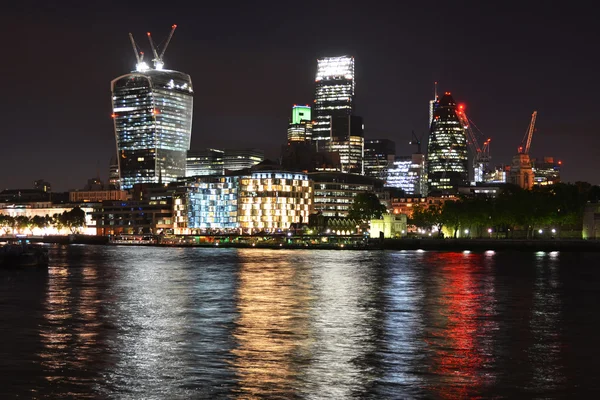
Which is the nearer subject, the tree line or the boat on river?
the boat on river

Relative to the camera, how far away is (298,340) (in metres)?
38.2

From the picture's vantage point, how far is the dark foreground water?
93.2 ft

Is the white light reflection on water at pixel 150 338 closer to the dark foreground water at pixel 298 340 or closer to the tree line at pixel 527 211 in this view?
the dark foreground water at pixel 298 340

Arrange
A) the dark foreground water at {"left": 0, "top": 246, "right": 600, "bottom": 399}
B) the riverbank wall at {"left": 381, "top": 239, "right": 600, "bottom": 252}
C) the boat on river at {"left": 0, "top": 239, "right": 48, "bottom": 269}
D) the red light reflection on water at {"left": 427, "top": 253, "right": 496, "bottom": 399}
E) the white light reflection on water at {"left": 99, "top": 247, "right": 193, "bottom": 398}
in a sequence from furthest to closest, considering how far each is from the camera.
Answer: the riverbank wall at {"left": 381, "top": 239, "right": 600, "bottom": 252}, the boat on river at {"left": 0, "top": 239, "right": 48, "bottom": 269}, the red light reflection on water at {"left": 427, "top": 253, "right": 496, "bottom": 399}, the white light reflection on water at {"left": 99, "top": 247, "right": 193, "bottom": 398}, the dark foreground water at {"left": 0, "top": 246, "right": 600, "bottom": 399}

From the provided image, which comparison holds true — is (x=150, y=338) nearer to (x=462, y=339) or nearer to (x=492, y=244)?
(x=462, y=339)

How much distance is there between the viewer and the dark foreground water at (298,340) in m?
28.4

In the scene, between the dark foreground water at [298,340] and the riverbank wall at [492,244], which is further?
the riverbank wall at [492,244]

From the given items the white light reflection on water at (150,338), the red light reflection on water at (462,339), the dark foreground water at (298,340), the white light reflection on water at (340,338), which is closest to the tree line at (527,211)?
the dark foreground water at (298,340)

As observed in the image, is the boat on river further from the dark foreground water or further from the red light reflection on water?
the red light reflection on water

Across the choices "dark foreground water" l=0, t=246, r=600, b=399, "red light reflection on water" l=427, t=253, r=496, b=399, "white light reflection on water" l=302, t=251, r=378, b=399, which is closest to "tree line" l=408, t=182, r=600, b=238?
"dark foreground water" l=0, t=246, r=600, b=399

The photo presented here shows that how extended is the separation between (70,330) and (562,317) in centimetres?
3034

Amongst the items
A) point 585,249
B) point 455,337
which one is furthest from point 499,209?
point 455,337

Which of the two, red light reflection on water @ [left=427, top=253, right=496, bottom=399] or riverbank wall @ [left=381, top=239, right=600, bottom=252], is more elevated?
riverbank wall @ [left=381, top=239, right=600, bottom=252]

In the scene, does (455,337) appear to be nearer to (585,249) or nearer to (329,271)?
(329,271)
